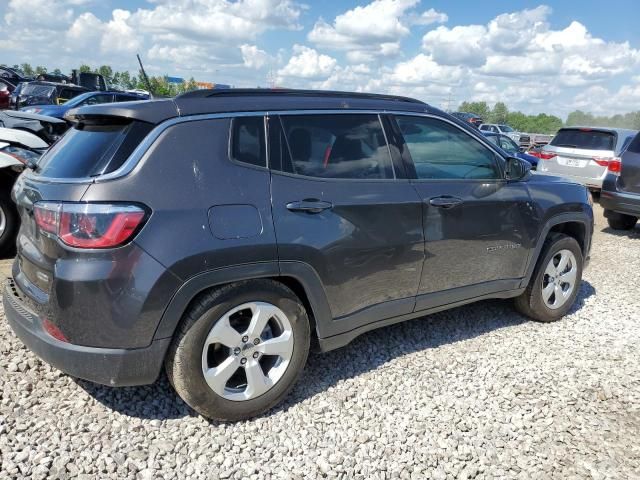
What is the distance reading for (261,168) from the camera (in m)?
2.76

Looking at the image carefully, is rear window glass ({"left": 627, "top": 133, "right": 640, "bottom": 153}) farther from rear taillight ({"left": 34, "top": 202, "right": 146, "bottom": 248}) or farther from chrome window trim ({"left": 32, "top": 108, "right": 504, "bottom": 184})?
rear taillight ({"left": 34, "top": 202, "right": 146, "bottom": 248})

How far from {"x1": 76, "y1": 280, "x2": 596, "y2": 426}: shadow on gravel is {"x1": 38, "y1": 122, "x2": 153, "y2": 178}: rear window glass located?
1.32 meters

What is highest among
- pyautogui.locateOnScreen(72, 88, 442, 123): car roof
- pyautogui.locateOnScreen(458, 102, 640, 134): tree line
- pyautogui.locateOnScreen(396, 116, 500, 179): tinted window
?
pyautogui.locateOnScreen(72, 88, 442, 123): car roof

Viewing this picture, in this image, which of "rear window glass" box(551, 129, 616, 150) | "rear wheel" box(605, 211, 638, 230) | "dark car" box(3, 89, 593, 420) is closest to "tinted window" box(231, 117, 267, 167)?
"dark car" box(3, 89, 593, 420)

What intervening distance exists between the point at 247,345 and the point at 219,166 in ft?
3.15

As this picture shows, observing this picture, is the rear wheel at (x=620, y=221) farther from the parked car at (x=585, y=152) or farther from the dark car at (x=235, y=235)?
the dark car at (x=235, y=235)

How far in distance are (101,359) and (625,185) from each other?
8.07 meters

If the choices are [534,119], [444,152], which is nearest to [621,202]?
[444,152]

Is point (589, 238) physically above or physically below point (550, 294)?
above

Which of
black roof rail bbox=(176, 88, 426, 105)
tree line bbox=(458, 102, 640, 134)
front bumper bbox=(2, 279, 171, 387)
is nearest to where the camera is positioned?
front bumper bbox=(2, 279, 171, 387)

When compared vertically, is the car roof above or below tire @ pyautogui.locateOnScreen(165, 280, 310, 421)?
above

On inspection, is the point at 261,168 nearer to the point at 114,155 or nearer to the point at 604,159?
the point at 114,155

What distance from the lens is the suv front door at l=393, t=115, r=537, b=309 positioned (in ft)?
11.2

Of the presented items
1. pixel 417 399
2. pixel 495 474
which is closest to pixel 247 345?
pixel 417 399
